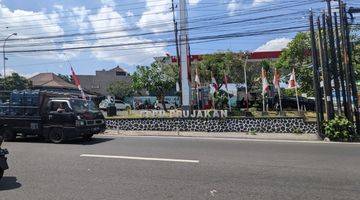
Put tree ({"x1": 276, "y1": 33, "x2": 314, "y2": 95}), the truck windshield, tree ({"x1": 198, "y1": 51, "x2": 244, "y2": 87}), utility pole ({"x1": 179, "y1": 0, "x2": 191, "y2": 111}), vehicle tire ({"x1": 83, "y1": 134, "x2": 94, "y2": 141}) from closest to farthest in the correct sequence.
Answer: the truck windshield → vehicle tire ({"x1": 83, "y1": 134, "x2": 94, "y2": 141}) → utility pole ({"x1": 179, "y1": 0, "x2": 191, "y2": 111}) → tree ({"x1": 276, "y1": 33, "x2": 314, "y2": 95}) → tree ({"x1": 198, "y1": 51, "x2": 244, "y2": 87})

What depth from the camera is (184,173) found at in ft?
34.9

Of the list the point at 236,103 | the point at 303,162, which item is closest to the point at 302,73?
the point at 236,103

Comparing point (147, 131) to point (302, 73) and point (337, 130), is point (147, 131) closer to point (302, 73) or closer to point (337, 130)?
point (337, 130)

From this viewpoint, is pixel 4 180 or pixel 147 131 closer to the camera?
pixel 4 180

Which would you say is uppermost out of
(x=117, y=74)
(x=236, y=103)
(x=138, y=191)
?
(x=117, y=74)

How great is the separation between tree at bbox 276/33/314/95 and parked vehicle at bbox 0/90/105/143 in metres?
19.8

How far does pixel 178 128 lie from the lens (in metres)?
25.0

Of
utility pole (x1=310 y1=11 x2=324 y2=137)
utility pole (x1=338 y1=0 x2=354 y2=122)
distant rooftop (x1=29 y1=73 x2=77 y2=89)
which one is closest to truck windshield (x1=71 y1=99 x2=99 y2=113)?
utility pole (x1=310 y1=11 x2=324 y2=137)

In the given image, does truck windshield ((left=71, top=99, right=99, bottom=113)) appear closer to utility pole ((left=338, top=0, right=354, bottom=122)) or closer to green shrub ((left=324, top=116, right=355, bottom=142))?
green shrub ((left=324, top=116, right=355, bottom=142))

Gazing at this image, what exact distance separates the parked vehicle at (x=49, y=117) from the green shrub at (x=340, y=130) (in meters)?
8.99

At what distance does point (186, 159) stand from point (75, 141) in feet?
24.5

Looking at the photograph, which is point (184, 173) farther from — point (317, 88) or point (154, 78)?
point (154, 78)

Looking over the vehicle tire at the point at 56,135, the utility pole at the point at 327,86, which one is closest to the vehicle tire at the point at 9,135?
the vehicle tire at the point at 56,135

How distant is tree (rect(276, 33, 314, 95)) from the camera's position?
116 feet
